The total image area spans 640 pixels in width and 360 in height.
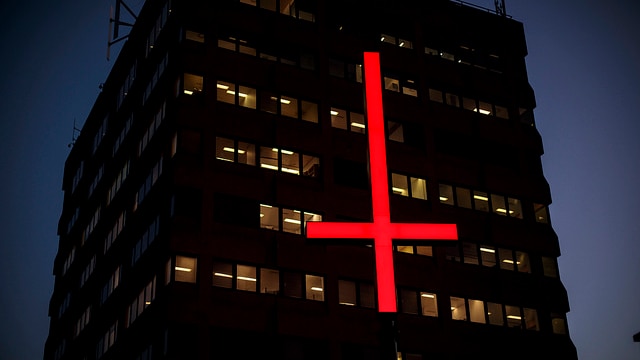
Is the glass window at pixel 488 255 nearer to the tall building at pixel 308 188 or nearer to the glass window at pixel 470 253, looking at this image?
the tall building at pixel 308 188

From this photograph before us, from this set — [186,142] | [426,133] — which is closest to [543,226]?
[426,133]

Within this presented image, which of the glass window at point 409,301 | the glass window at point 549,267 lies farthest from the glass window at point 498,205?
the glass window at point 409,301

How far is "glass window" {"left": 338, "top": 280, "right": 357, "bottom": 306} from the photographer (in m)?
51.4

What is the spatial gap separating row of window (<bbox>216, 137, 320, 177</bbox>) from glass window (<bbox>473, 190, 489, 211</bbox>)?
12155mm

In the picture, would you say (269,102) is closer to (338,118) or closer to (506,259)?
(338,118)

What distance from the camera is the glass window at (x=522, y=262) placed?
196 ft

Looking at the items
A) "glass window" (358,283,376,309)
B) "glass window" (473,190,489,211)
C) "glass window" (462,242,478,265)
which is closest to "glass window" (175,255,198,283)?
"glass window" (358,283,376,309)

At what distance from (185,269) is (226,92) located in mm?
11844

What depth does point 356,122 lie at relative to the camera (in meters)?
57.8

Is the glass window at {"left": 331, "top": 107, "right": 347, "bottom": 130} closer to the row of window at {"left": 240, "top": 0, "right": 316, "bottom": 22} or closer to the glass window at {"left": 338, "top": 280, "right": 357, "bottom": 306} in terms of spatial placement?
the row of window at {"left": 240, "top": 0, "right": 316, "bottom": 22}

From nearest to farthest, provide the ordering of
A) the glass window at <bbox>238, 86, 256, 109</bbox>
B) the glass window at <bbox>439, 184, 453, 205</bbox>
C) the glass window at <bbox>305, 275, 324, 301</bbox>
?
the glass window at <bbox>305, 275, 324, 301</bbox>
the glass window at <bbox>238, 86, 256, 109</bbox>
the glass window at <bbox>439, 184, 453, 205</bbox>

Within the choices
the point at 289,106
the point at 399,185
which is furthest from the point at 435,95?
the point at 289,106

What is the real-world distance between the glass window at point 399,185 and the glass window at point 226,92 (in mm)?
11562

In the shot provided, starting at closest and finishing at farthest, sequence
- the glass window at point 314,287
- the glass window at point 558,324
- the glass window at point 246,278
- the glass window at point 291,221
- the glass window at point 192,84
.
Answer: the glass window at point 246,278
the glass window at point 314,287
the glass window at point 291,221
the glass window at point 192,84
the glass window at point 558,324
